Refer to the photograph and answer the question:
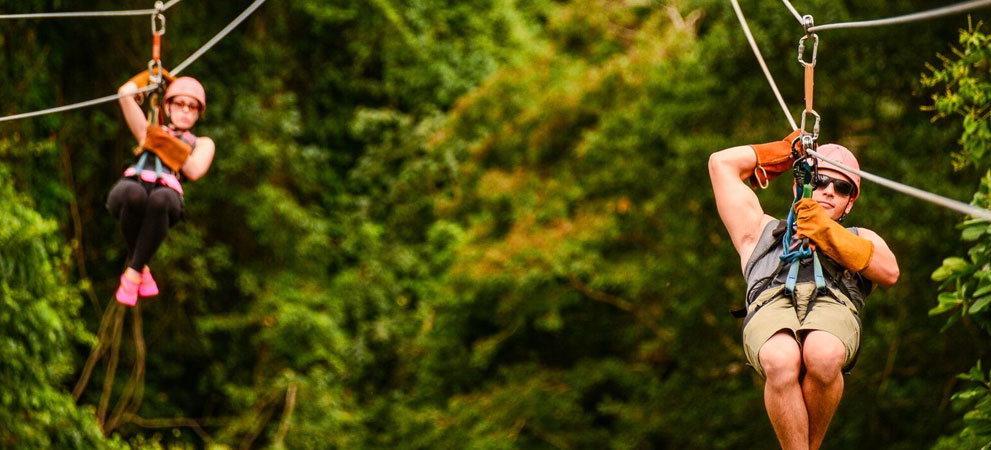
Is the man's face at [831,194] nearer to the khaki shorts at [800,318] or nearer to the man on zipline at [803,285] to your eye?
the man on zipline at [803,285]

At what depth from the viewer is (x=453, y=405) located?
10375mm

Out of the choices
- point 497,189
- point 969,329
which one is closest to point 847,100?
point 969,329

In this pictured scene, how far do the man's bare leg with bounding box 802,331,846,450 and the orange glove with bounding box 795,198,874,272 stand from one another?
204mm

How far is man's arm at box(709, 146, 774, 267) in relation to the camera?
10.9 ft

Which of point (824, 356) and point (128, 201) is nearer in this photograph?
point (824, 356)

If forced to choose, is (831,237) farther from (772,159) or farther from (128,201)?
(128,201)

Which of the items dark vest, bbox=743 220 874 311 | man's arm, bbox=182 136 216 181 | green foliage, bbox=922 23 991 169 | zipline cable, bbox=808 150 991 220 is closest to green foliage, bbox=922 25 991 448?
green foliage, bbox=922 23 991 169

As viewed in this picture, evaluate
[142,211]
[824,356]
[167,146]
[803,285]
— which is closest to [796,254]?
[803,285]

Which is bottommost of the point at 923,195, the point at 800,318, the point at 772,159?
the point at 800,318

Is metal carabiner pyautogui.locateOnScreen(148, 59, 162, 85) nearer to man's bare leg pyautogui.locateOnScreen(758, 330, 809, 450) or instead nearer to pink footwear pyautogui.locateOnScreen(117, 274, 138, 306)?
pink footwear pyautogui.locateOnScreen(117, 274, 138, 306)

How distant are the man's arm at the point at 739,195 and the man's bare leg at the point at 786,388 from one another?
40 cm

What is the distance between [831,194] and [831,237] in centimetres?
25

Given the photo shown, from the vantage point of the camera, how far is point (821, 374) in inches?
117

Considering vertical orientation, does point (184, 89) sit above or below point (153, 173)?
above
